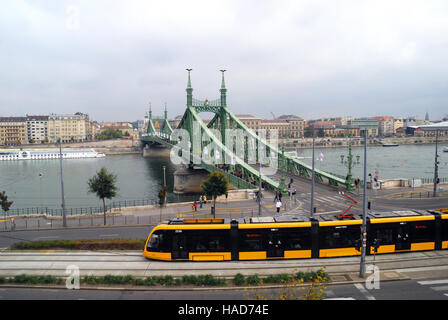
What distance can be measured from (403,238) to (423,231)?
3.65 feet

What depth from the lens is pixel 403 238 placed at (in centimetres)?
1639

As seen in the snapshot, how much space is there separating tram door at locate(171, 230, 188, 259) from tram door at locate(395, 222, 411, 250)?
33.3ft

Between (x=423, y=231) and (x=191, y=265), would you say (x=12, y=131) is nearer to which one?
(x=191, y=265)

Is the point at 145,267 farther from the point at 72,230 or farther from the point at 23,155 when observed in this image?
the point at 23,155

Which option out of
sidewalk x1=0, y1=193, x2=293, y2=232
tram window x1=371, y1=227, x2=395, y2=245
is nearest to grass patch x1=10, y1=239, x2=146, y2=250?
sidewalk x1=0, y1=193, x2=293, y2=232

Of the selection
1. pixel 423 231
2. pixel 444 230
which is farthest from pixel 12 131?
pixel 444 230

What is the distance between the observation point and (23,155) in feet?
387

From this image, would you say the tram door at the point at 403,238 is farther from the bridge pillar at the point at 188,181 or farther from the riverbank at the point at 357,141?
the riverbank at the point at 357,141

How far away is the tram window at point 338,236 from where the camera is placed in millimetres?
→ 15797

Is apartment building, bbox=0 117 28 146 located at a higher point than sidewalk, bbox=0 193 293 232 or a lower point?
higher

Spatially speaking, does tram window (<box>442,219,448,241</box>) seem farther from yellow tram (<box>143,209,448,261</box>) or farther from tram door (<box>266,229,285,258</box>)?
tram door (<box>266,229,285,258</box>)

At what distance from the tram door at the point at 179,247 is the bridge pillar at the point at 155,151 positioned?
107986 mm

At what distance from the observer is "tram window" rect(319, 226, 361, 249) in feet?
51.8
